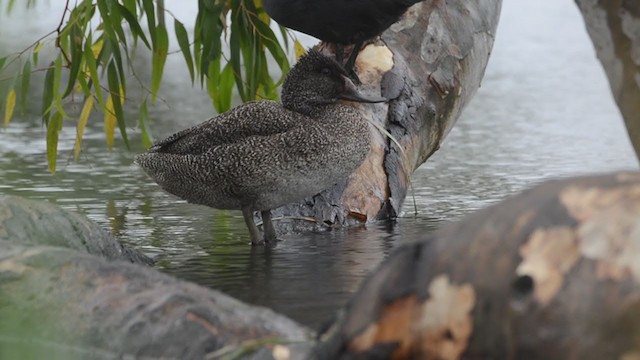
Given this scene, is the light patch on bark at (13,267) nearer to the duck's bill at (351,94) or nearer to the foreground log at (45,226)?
the foreground log at (45,226)

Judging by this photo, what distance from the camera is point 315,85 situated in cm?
618

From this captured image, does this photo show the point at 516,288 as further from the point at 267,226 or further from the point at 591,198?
the point at 267,226

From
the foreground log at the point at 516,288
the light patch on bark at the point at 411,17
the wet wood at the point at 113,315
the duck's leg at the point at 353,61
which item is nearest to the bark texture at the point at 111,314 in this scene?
the wet wood at the point at 113,315

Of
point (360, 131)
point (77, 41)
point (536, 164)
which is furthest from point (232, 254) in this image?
point (536, 164)

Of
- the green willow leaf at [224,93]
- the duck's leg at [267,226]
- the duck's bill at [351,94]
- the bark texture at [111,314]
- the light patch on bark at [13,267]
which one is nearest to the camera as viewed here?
the bark texture at [111,314]

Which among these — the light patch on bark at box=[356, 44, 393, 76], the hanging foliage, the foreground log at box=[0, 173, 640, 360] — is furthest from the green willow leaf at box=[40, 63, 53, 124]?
the foreground log at box=[0, 173, 640, 360]

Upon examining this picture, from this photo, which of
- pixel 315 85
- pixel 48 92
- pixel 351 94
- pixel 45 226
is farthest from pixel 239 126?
pixel 45 226

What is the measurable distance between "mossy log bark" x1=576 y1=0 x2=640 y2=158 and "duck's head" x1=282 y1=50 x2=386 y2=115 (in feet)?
7.39

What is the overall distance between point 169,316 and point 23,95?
10.8ft

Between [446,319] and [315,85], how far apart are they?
3.42m

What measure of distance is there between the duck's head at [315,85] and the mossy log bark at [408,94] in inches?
19.8

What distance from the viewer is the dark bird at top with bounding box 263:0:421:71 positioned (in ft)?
20.9

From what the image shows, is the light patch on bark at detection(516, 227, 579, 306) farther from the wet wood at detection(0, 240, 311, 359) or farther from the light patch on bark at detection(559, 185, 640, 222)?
the wet wood at detection(0, 240, 311, 359)

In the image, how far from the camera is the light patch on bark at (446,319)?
2.83 m
